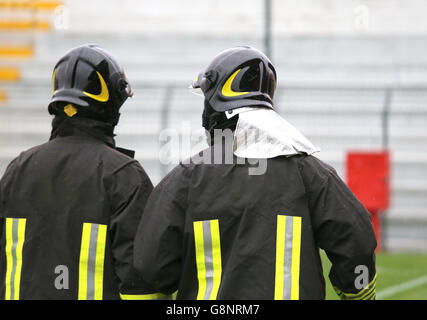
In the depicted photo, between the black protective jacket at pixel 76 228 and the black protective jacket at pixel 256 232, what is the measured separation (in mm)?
188

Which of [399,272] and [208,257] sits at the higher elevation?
[208,257]

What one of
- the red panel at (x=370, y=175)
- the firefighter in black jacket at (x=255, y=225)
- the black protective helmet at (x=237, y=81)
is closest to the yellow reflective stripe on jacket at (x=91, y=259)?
the firefighter in black jacket at (x=255, y=225)

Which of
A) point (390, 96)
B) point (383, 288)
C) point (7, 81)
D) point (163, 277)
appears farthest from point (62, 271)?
point (7, 81)

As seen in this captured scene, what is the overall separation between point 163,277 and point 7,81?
35.6 ft

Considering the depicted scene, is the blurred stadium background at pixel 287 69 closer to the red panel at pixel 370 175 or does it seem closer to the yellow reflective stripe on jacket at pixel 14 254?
the red panel at pixel 370 175

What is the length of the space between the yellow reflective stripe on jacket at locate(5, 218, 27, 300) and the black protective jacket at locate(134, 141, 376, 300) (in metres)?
0.54

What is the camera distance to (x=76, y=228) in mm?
3139

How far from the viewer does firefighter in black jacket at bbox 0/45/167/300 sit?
312 centimetres

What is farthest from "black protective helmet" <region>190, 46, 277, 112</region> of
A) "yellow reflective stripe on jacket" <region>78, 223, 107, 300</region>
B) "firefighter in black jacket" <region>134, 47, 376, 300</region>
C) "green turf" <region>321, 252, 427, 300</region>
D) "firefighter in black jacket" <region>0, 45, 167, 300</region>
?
"green turf" <region>321, 252, 427, 300</region>

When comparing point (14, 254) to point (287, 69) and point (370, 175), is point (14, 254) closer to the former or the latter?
point (370, 175)

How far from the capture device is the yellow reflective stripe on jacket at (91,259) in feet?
10.3

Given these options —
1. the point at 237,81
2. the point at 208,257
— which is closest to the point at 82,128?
the point at 237,81

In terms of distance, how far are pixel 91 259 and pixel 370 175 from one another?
7126 millimetres
